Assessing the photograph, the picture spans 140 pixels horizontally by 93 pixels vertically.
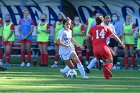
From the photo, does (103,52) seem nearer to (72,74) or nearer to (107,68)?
(107,68)

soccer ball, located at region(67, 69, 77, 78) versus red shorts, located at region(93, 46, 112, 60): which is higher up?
red shorts, located at region(93, 46, 112, 60)

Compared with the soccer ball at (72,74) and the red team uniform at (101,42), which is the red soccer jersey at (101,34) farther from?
the soccer ball at (72,74)

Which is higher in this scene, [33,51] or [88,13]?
[88,13]

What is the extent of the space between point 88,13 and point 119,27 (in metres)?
2.90

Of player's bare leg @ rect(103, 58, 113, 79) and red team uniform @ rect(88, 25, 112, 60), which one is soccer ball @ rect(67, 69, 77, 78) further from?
player's bare leg @ rect(103, 58, 113, 79)

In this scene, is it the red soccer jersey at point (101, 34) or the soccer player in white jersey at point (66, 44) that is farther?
the soccer player in white jersey at point (66, 44)

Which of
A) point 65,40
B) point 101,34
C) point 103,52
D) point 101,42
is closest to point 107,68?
point 103,52

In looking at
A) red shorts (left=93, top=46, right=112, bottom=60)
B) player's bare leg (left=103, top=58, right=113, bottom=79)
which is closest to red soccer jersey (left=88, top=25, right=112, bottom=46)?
red shorts (left=93, top=46, right=112, bottom=60)

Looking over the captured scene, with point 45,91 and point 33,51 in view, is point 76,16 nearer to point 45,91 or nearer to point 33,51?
point 33,51

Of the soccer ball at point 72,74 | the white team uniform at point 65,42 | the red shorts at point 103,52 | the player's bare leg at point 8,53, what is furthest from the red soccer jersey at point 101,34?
the player's bare leg at point 8,53

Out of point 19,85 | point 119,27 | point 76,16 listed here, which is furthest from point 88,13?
point 19,85

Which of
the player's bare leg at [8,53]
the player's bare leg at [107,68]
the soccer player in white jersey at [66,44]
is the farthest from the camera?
the player's bare leg at [8,53]

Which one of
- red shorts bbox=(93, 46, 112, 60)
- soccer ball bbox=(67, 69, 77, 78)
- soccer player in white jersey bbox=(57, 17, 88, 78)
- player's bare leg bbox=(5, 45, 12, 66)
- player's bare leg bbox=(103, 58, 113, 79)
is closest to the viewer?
player's bare leg bbox=(103, 58, 113, 79)

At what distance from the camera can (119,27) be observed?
2653cm
